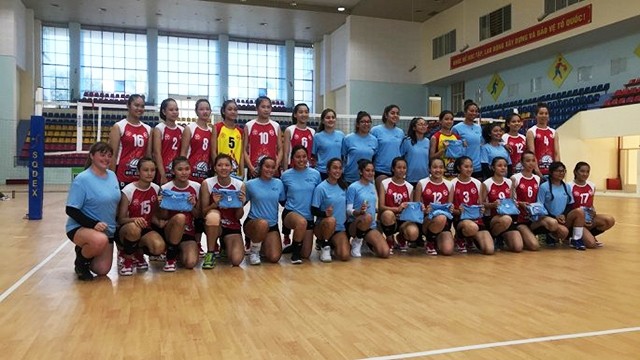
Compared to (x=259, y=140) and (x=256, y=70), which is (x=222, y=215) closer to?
(x=259, y=140)

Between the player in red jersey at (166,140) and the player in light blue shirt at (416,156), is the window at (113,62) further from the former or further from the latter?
the player in light blue shirt at (416,156)

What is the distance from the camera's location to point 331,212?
5523 mm

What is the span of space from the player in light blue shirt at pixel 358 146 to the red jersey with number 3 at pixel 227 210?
1504 mm

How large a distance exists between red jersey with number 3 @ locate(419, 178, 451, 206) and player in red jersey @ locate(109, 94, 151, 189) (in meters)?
3.22

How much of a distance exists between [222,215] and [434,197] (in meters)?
2.47

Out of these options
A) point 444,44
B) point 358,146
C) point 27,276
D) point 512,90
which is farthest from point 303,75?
point 27,276

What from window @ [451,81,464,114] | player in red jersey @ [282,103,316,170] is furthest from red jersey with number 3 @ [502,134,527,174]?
window @ [451,81,464,114]

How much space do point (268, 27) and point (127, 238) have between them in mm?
24566

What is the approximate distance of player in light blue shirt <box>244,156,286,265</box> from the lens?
5.35 metres

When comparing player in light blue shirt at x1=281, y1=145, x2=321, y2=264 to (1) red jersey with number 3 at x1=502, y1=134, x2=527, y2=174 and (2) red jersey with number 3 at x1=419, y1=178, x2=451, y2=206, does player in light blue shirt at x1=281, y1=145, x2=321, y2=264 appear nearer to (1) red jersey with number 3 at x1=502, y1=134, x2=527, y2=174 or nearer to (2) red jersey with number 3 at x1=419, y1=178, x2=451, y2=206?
(2) red jersey with number 3 at x1=419, y1=178, x2=451, y2=206

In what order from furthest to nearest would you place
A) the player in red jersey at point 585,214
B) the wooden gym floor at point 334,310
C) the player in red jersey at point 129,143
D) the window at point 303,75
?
1. the window at point 303,75
2. the player in red jersey at point 585,214
3. the player in red jersey at point 129,143
4. the wooden gym floor at point 334,310

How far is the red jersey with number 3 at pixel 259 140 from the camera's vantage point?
6000 mm

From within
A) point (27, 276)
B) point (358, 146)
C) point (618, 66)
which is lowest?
point (27, 276)


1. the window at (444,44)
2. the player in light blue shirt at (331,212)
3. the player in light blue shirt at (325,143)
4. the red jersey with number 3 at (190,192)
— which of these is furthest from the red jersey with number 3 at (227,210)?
the window at (444,44)
